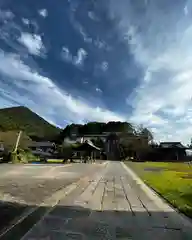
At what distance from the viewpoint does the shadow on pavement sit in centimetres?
516

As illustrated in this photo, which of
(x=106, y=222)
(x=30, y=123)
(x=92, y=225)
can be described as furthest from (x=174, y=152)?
(x=92, y=225)

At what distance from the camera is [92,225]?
592 centimetres

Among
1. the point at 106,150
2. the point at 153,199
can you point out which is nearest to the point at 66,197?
the point at 153,199

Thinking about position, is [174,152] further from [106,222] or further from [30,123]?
[106,222]

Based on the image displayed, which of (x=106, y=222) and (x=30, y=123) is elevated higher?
(x=30, y=123)

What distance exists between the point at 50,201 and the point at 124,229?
12.2ft

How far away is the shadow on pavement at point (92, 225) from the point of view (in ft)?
16.9

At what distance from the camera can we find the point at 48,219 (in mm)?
6309

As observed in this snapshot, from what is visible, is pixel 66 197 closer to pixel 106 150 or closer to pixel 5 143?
pixel 5 143

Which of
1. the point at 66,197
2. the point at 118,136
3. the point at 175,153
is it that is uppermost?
the point at 118,136

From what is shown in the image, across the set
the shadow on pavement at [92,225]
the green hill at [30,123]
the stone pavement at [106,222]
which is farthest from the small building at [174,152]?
the shadow on pavement at [92,225]

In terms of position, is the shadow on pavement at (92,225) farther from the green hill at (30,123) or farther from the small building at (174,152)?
the green hill at (30,123)

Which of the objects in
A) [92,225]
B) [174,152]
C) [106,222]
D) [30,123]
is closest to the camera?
[92,225]

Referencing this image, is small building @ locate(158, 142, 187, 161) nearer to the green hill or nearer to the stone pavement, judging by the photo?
the green hill
